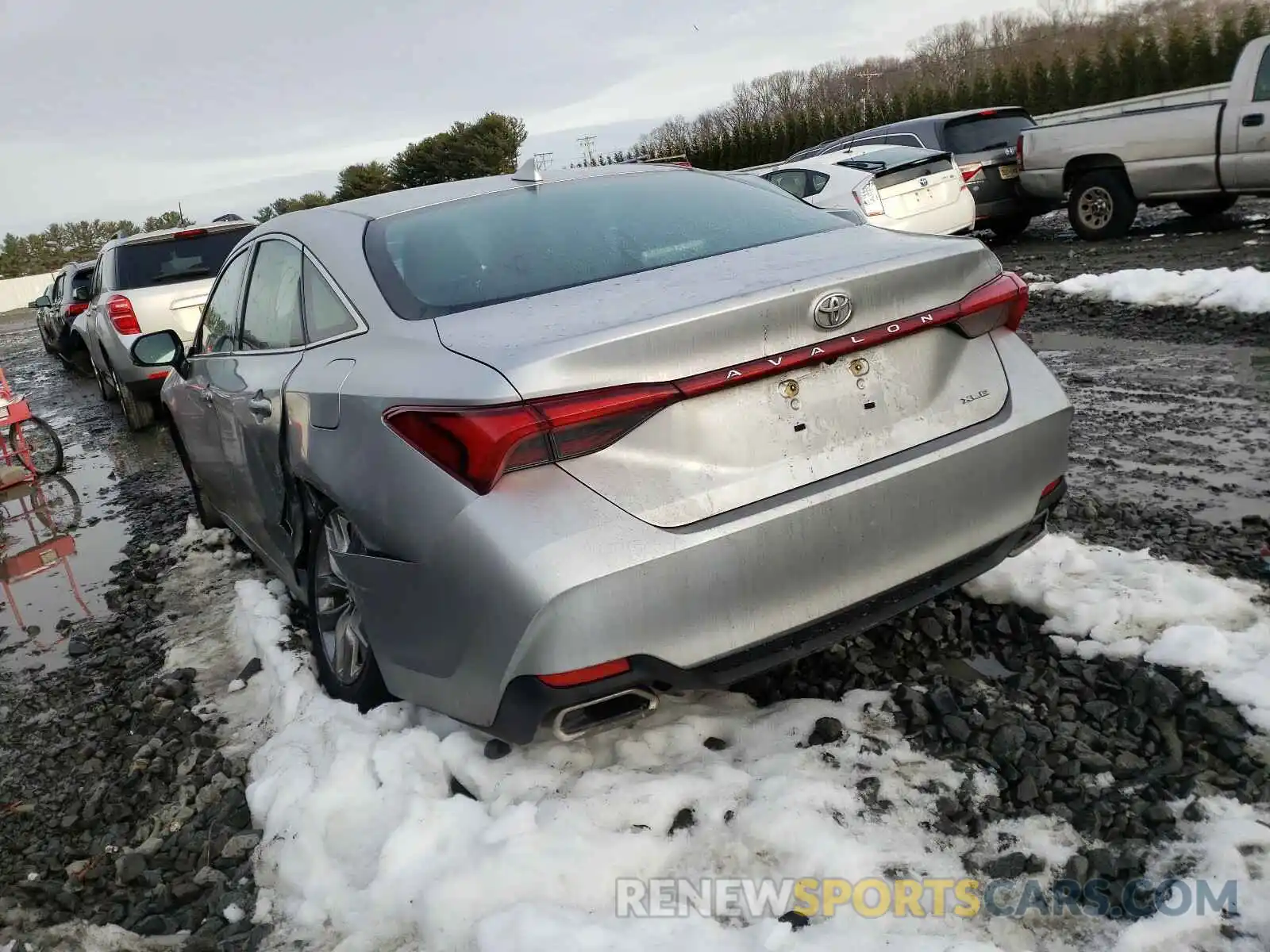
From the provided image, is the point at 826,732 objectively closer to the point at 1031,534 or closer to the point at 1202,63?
the point at 1031,534

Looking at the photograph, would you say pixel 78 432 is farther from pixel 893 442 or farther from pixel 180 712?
pixel 893 442

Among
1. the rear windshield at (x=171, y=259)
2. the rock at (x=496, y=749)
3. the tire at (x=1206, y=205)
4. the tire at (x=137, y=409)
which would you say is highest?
the rear windshield at (x=171, y=259)

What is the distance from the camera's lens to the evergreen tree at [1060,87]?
30.5 metres

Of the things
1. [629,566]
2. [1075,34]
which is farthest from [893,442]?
[1075,34]

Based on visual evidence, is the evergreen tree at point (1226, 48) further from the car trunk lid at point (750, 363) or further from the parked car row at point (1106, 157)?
the car trunk lid at point (750, 363)

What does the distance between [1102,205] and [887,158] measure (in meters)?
2.53

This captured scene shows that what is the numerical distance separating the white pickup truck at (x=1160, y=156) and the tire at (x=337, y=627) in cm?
1019

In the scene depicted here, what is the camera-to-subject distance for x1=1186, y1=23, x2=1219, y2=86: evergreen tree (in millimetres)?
28188

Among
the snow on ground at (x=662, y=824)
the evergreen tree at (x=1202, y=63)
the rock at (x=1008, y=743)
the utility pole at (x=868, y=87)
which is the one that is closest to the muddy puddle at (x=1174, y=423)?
the snow on ground at (x=662, y=824)

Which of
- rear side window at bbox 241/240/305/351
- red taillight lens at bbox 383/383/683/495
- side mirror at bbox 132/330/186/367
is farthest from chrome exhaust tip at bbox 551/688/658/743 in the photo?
side mirror at bbox 132/330/186/367

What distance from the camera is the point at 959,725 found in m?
2.78

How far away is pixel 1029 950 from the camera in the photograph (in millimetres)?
2023

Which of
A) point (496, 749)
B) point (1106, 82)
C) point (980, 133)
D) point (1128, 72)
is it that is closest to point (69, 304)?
point (980, 133)

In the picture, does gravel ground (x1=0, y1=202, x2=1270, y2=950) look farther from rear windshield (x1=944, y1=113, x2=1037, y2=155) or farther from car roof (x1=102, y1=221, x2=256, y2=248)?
rear windshield (x1=944, y1=113, x2=1037, y2=155)
